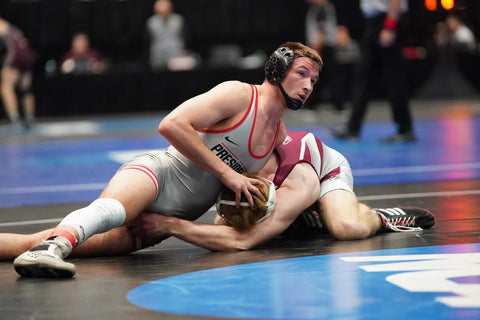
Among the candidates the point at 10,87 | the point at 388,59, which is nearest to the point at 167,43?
the point at 10,87

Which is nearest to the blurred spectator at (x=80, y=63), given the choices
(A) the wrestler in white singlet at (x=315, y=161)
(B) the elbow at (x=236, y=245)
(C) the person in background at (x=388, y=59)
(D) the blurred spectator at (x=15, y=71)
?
(D) the blurred spectator at (x=15, y=71)

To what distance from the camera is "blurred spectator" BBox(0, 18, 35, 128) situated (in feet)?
42.6

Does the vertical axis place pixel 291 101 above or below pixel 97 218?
above

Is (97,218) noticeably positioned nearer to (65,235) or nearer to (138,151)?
(65,235)

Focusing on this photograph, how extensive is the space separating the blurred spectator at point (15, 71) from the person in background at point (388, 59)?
20.2 ft

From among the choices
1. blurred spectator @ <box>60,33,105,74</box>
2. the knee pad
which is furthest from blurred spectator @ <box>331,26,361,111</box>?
the knee pad

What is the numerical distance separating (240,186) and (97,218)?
67 cm

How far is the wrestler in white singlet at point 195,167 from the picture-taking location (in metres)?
3.98

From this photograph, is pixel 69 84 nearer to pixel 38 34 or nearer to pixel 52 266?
pixel 38 34

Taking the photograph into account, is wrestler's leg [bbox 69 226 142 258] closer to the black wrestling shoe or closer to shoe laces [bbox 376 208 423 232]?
shoe laces [bbox 376 208 423 232]

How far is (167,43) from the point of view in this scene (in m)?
15.3

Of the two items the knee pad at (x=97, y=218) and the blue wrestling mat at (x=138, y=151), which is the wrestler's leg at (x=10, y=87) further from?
the knee pad at (x=97, y=218)

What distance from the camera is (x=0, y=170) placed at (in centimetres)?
784

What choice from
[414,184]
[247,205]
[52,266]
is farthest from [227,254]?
[414,184]
